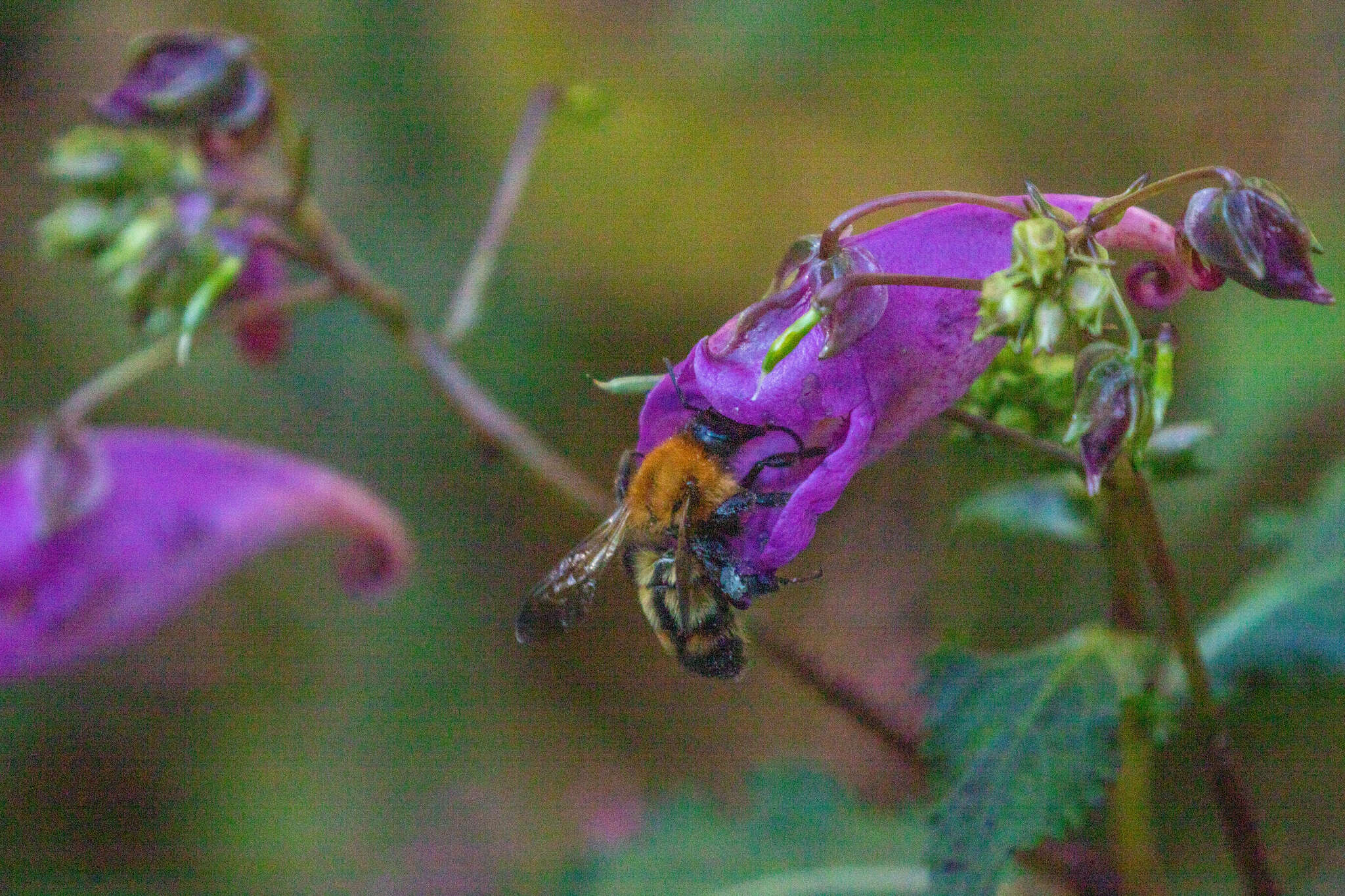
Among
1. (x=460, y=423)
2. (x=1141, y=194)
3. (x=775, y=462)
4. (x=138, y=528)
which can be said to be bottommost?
(x=460, y=423)

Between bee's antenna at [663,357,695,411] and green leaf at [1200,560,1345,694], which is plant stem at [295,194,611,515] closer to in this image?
bee's antenna at [663,357,695,411]

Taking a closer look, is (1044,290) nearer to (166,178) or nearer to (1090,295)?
(1090,295)

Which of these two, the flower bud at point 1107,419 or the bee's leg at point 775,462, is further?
the bee's leg at point 775,462

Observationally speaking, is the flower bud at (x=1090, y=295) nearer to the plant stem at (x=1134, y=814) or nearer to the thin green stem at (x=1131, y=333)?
the thin green stem at (x=1131, y=333)

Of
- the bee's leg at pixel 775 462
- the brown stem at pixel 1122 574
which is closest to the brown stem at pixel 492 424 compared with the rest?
the bee's leg at pixel 775 462

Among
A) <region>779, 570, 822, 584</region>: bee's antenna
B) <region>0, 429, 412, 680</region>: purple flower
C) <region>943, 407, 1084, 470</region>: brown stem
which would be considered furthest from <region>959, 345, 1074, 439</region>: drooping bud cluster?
<region>0, 429, 412, 680</region>: purple flower

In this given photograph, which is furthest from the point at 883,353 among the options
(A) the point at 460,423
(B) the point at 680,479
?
(A) the point at 460,423
